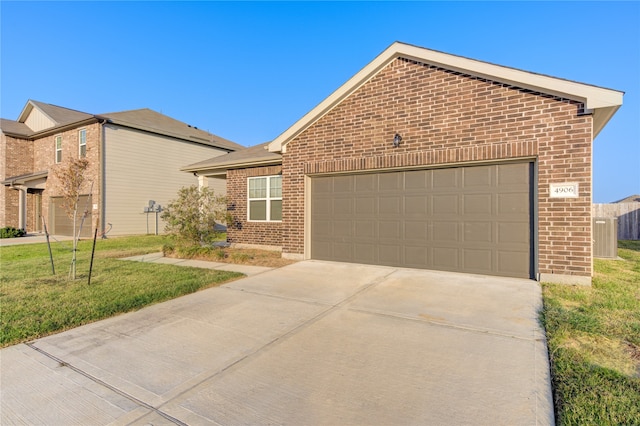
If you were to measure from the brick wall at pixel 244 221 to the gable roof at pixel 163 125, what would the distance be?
9.08 meters

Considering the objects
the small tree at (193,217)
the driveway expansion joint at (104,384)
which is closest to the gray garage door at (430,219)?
the small tree at (193,217)

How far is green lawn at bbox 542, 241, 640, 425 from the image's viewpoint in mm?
2426

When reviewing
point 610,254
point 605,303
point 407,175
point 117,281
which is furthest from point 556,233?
point 117,281

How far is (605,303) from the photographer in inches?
193

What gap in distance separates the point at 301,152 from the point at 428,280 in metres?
5.01

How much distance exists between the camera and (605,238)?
9.51 meters

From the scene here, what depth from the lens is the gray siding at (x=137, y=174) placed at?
54.9ft

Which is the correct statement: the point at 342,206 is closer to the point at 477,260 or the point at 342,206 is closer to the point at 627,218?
the point at 477,260

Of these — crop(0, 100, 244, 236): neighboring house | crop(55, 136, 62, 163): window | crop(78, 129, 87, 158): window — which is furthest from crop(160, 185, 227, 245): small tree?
crop(55, 136, 62, 163): window

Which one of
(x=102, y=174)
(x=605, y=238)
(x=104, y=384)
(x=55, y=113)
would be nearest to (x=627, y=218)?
(x=605, y=238)

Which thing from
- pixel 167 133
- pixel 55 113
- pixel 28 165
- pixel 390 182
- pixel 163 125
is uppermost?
pixel 55 113

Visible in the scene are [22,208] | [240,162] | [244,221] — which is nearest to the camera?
[240,162]

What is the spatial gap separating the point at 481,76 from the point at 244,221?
8654 mm

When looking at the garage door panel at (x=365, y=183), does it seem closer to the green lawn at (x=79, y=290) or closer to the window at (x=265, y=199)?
the window at (x=265, y=199)
